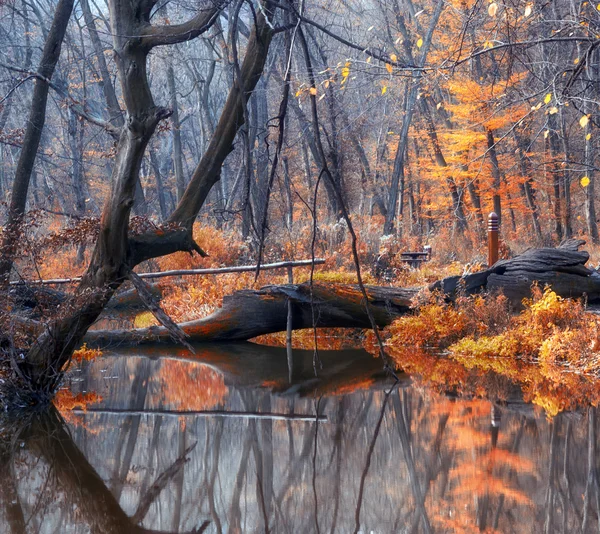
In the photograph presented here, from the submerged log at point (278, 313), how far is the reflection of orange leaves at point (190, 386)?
1.66 meters

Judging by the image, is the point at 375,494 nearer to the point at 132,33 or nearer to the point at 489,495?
the point at 489,495

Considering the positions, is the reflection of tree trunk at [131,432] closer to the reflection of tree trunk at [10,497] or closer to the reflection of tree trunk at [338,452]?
the reflection of tree trunk at [10,497]

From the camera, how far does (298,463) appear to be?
5.81 m

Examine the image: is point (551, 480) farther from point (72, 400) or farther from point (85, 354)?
point (85, 354)

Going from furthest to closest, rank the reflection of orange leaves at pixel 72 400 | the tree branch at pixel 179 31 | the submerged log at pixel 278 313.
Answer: the submerged log at pixel 278 313 < the reflection of orange leaves at pixel 72 400 < the tree branch at pixel 179 31

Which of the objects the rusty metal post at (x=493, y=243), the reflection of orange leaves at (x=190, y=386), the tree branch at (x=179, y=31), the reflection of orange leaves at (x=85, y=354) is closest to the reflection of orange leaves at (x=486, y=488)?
the reflection of orange leaves at (x=190, y=386)

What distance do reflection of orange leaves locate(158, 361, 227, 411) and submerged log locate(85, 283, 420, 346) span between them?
1.66 metres

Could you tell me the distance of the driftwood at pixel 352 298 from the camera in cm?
1184

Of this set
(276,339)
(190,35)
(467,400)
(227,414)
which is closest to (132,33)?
(190,35)

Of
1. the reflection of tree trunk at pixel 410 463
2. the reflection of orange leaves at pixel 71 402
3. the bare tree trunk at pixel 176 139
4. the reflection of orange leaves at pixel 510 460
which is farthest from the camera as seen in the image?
the bare tree trunk at pixel 176 139

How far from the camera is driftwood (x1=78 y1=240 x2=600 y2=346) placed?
11.8 m

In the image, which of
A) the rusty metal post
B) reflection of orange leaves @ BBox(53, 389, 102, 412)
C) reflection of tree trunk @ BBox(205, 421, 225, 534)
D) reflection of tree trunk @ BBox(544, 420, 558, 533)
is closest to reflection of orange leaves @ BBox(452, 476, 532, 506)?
reflection of tree trunk @ BBox(544, 420, 558, 533)

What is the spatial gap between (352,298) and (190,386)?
3899mm

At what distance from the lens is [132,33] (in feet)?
22.6
